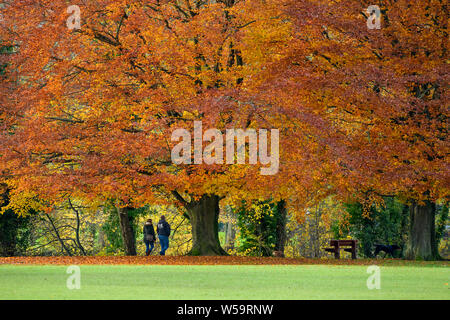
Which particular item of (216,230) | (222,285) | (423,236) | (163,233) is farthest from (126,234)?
(222,285)

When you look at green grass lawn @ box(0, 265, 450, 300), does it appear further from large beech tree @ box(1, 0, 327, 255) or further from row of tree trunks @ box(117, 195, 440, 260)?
row of tree trunks @ box(117, 195, 440, 260)

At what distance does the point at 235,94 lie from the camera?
26.0 m

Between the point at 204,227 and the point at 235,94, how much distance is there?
281 inches

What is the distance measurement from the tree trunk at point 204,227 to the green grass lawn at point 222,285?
9785 millimetres

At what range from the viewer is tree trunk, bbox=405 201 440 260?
2966cm

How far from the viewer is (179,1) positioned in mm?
30750

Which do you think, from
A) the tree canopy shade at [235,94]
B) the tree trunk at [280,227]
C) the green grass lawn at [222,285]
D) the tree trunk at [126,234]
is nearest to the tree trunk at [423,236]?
the tree canopy shade at [235,94]

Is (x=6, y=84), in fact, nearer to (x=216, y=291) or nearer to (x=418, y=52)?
(x=418, y=52)

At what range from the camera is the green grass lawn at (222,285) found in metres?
13.4

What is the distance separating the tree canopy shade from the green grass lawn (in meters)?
6.67

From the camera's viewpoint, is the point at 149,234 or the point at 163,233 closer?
the point at 163,233

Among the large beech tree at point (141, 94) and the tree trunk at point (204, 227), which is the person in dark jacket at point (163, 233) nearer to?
the tree trunk at point (204, 227)

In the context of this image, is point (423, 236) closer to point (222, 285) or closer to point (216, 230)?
point (216, 230)

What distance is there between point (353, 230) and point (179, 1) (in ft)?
47.4
